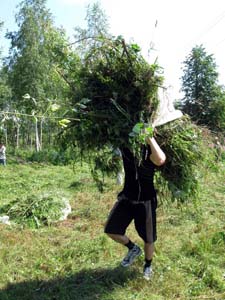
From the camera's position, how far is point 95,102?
3.51 m

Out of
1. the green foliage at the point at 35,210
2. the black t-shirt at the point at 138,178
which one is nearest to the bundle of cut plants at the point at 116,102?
the black t-shirt at the point at 138,178

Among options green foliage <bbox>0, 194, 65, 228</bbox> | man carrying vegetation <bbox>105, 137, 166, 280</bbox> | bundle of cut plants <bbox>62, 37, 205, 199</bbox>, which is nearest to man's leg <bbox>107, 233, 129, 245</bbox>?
man carrying vegetation <bbox>105, 137, 166, 280</bbox>

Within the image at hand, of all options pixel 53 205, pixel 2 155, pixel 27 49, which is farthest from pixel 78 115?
pixel 27 49

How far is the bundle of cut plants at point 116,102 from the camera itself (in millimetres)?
3372

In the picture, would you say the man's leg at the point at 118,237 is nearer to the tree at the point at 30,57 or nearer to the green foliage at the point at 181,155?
the green foliage at the point at 181,155

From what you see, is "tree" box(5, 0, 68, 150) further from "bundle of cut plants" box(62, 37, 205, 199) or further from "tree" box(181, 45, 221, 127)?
"bundle of cut plants" box(62, 37, 205, 199)

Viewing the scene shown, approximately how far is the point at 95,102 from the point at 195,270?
2087mm

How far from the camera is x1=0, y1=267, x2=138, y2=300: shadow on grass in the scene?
361 cm

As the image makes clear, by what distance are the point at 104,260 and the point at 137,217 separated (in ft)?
3.12

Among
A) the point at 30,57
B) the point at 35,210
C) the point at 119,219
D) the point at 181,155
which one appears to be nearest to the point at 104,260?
the point at 119,219

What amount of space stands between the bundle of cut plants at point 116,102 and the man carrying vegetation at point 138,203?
245 millimetres

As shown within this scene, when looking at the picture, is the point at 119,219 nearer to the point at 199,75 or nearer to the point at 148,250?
the point at 148,250

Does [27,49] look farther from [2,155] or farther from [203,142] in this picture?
[203,142]

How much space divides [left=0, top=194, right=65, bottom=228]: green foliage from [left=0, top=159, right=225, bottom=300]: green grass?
214mm
